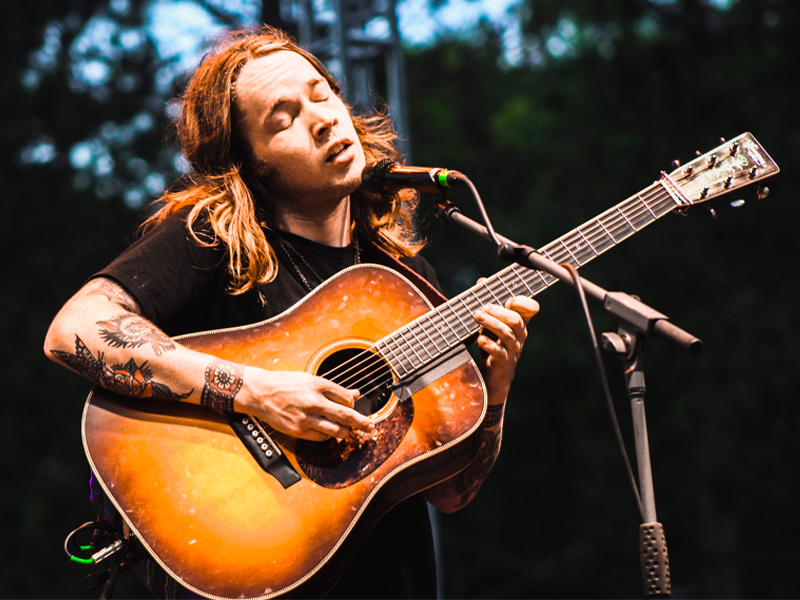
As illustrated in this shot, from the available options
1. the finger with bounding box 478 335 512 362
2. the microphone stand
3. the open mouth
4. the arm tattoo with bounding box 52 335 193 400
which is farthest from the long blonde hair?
the microphone stand

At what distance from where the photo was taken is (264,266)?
239 cm

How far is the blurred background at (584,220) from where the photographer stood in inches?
436

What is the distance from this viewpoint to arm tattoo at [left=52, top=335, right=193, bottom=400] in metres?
2.14

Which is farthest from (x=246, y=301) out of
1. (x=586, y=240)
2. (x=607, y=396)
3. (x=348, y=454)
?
(x=607, y=396)

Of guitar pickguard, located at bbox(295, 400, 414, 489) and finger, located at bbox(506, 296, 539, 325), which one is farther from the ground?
finger, located at bbox(506, 296, 539, 325)

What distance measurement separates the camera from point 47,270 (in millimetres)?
11992

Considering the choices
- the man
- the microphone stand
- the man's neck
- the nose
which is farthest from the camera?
the man's neck

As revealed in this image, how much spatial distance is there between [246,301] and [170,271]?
10.0 inches

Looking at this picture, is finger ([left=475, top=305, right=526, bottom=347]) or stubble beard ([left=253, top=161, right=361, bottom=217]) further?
stubble beard ([left=253, top=161, right=361, bottom=217])

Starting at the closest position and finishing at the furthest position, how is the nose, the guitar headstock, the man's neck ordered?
the guitar headstock < the nose < the man's neck

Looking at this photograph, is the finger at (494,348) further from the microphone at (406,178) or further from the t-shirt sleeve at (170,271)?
the t-shirt sleeve at (170,271)

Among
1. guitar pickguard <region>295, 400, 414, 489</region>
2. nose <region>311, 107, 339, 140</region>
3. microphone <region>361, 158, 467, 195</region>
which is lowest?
guitar pickguard <region>295, 400, 414, 489</region>

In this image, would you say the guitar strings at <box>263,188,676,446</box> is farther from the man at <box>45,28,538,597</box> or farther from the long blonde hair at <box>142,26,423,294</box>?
the long blonde hair at <box>142,26,423,294</box>

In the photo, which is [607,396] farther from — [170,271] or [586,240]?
[170,271]
